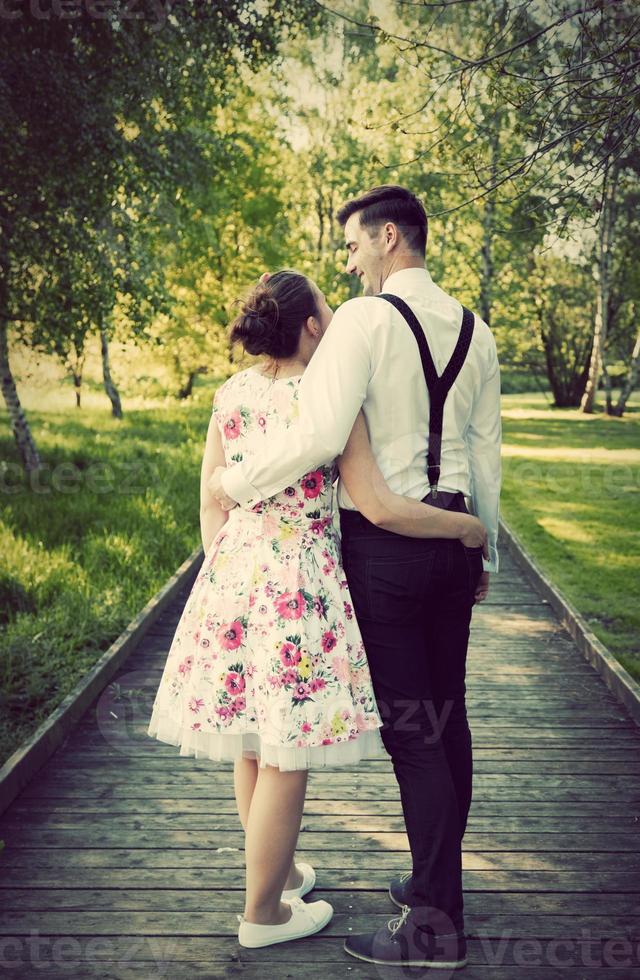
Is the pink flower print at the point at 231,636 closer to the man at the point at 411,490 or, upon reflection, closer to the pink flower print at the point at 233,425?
the man at the point at 411,490

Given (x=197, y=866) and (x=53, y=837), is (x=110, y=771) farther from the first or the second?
(x=197, y=866)

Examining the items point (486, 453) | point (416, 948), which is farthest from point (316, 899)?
Answer: point (486, 453)

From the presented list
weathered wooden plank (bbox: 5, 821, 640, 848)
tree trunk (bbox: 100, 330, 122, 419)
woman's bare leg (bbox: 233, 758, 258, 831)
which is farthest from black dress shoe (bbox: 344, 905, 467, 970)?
tree trunk (bbox: 100, 330, 122, 419)

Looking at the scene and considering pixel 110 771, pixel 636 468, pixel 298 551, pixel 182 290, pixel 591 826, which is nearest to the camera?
pixel 298 551

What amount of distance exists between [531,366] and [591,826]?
31.0m

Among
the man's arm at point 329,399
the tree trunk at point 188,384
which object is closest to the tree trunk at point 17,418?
the man's arm at point 329,399

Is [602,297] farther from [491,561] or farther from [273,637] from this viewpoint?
[273,637]

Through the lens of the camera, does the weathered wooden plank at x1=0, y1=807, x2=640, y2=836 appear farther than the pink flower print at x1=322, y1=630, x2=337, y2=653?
Yes

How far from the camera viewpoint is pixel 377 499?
7.89 feet

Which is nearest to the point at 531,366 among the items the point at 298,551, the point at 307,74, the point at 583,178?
the point at 307,74

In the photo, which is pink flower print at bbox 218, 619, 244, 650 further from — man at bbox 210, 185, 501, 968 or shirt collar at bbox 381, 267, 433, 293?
shirt collar at bbox 381, 267, 433, 293

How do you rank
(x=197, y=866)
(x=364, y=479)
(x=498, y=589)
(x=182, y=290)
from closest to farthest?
(x=364, y=479)
(x=197, y=866)
(x=498, y=589)
(x=182, y=290)

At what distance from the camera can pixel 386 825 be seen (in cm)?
360

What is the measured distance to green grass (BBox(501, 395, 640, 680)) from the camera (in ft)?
23.6
